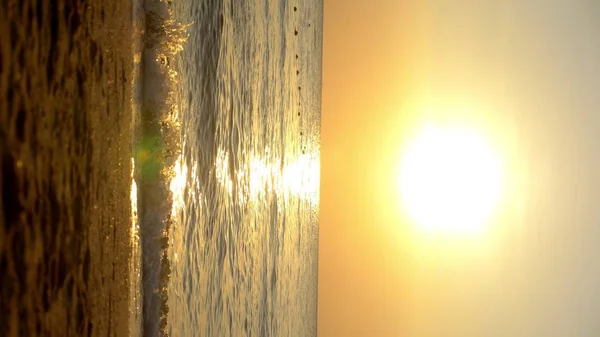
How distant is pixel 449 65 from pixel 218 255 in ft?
4.12

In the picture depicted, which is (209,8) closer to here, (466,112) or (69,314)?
(69,314)

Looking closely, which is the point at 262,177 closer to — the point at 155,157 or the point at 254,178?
the point at 254,178

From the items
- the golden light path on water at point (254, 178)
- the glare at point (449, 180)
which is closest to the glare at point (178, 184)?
the golden light path on water at point (254, 178)

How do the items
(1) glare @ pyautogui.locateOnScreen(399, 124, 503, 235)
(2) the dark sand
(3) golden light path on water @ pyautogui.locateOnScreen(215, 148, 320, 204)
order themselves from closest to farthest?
(2) the dark sand
(3) golden light path on water @ pyautogui.locateOnScreen(215, 148, 320, 204)
(1) glare @ pyautogui.locateOnScreen(399, 124, 503, 235)

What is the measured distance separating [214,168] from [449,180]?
1.25 metres

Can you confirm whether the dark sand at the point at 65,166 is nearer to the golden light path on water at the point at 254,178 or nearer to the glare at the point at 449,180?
the golden light path on water at the point at 254,178

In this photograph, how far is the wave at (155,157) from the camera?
0.12 metres

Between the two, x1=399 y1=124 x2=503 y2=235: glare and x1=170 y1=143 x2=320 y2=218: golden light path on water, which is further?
x1=399 y1=124 x2=503 y2=235: glare

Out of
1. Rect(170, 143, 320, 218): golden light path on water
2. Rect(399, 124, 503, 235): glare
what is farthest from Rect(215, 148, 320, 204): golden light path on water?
Rect(399, 124, 503, 235): glare

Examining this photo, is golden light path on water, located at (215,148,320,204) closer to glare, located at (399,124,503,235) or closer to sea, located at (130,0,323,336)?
sea, located at (130,0,323,336)

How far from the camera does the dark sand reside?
8cm

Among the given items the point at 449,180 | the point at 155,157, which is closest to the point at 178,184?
the point at 155,157

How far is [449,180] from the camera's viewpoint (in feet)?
4.50

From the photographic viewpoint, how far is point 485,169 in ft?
4.64
